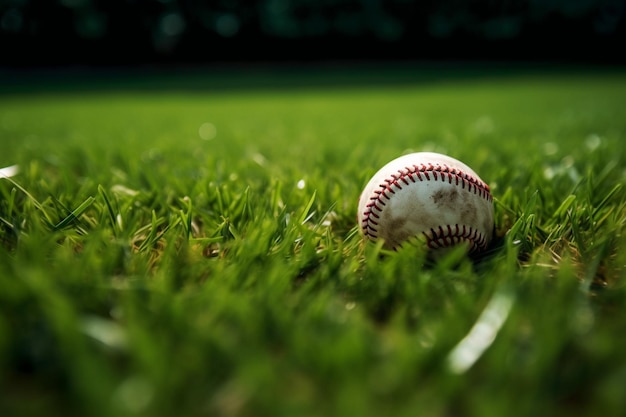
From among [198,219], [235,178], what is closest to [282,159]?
[235,178]

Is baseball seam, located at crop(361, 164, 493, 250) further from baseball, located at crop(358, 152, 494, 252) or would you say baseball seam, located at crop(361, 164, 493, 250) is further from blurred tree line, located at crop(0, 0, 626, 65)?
blurred tree line, located at crop(0, 0, 626, 65)

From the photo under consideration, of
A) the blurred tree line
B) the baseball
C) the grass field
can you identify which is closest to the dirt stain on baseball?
the baseball

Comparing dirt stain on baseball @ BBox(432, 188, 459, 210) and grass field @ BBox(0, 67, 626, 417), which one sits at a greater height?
dirt stain on baseball @ BBox(432, 188, 459, 210)

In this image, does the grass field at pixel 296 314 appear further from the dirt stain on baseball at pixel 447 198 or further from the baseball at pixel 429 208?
the dirt stain on baseball at pixel 447 198

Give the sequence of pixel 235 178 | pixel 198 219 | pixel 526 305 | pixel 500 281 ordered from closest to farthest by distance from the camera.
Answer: pixel 526 305, pixel 500 281, pixel 198 219, pixel 235 178

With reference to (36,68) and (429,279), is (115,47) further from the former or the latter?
(429,279)

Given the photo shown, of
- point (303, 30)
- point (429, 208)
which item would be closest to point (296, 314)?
point (429, 208)
